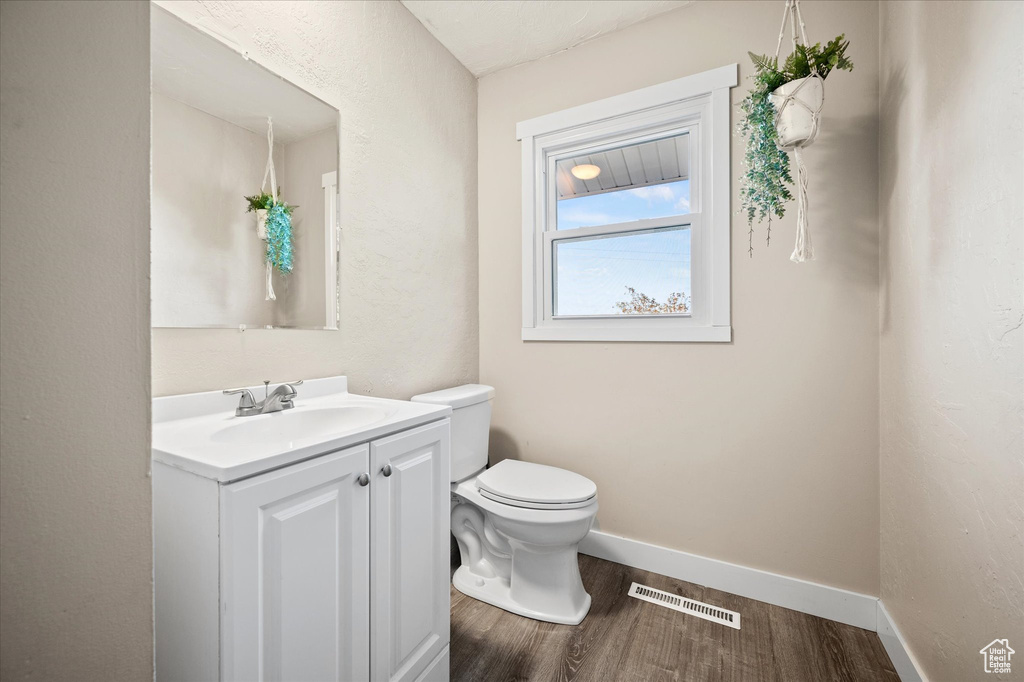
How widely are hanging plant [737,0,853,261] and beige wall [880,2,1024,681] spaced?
0.80 ft

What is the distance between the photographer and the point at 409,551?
3.62 ft

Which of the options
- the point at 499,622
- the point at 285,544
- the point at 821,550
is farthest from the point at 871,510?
the point at 285,544

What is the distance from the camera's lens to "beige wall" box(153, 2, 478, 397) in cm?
124

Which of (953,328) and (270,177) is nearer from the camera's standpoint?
(953,328)

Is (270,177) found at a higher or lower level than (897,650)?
higher

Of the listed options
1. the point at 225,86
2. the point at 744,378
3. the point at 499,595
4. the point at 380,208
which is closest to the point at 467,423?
the point at 499,595

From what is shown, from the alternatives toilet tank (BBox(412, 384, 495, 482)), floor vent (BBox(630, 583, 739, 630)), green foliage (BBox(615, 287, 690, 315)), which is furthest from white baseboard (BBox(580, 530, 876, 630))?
green foliage (BBox(615, 287, 690, 315))

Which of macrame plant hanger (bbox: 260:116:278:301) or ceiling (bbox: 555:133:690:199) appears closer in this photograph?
macrame plant hanger (bbox: 260:116:278:301)

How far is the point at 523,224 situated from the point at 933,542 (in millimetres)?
1862

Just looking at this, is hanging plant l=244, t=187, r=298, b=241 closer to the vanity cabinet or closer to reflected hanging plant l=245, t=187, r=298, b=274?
reflected hanging plant l=245, t=187, r=298, b=274

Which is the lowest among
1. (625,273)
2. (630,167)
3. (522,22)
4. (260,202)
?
(625,273)

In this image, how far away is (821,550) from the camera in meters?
1.61

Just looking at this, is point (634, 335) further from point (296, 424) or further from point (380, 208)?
point (296, 424)

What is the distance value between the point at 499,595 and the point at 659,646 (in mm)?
600
